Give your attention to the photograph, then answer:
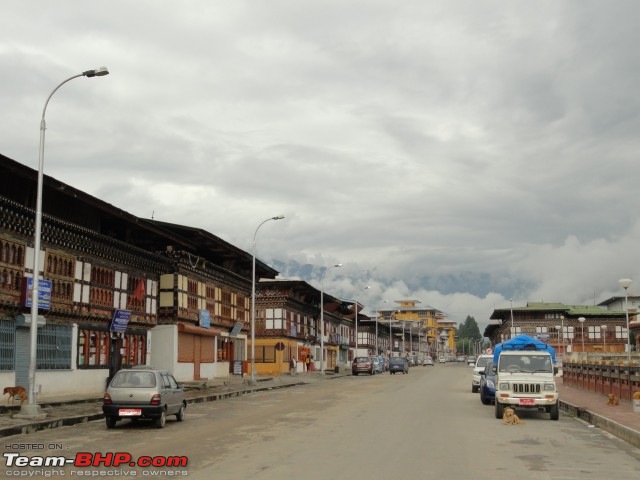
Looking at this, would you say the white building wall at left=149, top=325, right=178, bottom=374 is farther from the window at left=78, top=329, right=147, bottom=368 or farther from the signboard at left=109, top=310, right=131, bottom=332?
the signboard at left=109, top=310, right=131, bottom=332

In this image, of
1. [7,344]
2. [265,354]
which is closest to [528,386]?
[7,344]

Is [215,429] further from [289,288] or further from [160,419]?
[289,288]

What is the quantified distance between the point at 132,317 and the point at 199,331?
843cm

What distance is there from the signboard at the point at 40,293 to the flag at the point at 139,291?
9.59 meters

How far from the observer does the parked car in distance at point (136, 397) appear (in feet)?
65.2

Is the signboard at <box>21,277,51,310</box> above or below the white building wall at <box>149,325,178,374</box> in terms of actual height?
above

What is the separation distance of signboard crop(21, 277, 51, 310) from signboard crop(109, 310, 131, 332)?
21.7 ft

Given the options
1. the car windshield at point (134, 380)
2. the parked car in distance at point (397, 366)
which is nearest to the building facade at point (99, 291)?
the car windshield at point (134, 380)

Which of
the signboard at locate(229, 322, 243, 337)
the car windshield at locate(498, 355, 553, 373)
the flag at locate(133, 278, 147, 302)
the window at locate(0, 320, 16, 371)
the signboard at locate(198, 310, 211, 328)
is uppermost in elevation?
the flag at locate(133, 278, 147, 302)

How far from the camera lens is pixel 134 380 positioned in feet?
67.0

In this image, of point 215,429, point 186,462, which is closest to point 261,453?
point 186,462

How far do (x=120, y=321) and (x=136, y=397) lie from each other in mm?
18769

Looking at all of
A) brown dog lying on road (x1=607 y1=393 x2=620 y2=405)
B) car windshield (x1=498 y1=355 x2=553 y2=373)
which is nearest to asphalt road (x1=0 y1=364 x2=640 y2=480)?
car windshield (x1=498 y1=355 x2=553 y2=373)

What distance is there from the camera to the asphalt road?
12383mm
